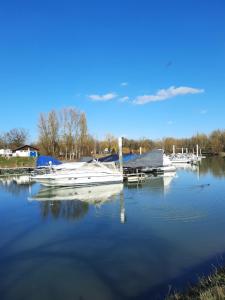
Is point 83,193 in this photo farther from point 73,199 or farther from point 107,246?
point 107,246

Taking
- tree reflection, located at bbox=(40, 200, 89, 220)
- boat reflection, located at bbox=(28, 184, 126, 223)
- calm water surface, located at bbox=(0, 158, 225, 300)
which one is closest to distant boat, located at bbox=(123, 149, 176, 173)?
boat reflection, located at bbox=(28, 184, 126, 223)

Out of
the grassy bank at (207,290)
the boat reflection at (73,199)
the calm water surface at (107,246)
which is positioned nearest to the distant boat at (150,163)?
the boat reflection at (73,199)

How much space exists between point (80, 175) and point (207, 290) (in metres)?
22.8

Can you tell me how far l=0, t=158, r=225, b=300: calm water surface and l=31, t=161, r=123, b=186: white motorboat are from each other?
249 inches

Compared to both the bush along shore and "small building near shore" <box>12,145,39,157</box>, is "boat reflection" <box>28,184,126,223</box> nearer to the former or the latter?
the bush along shore

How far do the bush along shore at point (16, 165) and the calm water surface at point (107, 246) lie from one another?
27355mm

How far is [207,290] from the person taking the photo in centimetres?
659

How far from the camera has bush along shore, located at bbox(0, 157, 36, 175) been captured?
48.4 meters

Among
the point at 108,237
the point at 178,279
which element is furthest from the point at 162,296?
the point at 108,237

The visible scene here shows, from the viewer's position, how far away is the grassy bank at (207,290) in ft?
19.7

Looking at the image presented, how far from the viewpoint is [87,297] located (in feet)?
25.5

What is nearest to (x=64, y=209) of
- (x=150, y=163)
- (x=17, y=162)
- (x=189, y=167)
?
(x=150, y=163)

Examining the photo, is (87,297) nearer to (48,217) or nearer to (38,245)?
(38,245)

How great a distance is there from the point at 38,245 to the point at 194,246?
17.9 feet
